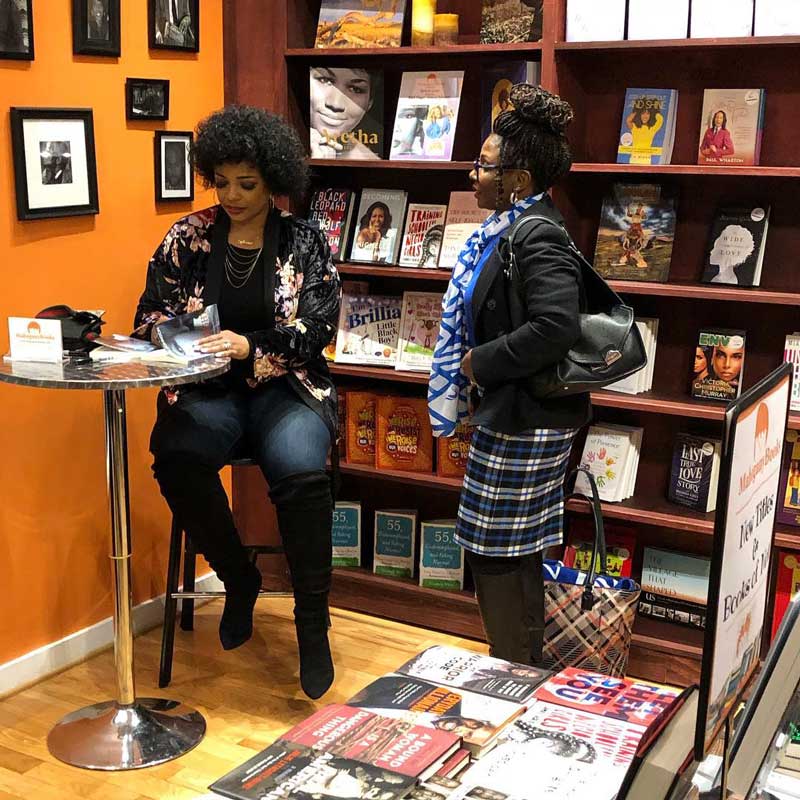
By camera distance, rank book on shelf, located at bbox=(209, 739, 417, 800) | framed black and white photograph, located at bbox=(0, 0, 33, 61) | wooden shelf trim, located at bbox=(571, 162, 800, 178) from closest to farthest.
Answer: book on shelf, located at bbox=(209, 739, 417, 800)
framed black and white photograph, located at bbox=(0, 0, 33, 61)
wooden shelf trim, located at bbox=(571, 162, 800, 178)

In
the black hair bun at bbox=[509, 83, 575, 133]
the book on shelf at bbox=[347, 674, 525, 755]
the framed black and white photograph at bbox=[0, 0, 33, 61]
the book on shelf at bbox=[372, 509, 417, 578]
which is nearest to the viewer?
the book on shelf at bbox=[347, 674, 525, 755]

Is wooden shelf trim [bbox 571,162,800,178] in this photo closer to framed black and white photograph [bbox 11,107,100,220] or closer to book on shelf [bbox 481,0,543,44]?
book on shelf [bbox 481,0,543,44]

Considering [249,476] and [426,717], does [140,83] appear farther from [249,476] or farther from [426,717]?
[426,717]

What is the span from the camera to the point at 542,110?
8.50 ft

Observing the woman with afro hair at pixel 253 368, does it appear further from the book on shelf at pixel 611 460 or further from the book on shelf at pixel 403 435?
the book on shelf at pixel 611 460

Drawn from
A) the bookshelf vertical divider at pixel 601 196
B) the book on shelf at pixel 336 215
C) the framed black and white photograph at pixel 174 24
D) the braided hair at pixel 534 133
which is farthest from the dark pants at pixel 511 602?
the framed black and white photograph at pixel 174 24

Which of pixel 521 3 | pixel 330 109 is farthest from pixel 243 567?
pixel 521 3

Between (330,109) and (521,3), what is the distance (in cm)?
68

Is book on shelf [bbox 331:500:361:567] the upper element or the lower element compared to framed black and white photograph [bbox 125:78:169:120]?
lower

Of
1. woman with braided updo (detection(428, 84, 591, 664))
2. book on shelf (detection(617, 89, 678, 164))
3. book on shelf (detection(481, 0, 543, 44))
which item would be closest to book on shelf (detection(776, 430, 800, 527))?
woman with braided updo (detection(428, 84, 591, 664))

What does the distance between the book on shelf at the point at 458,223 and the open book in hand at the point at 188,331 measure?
2.86 feet

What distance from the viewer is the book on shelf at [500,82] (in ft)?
10.5

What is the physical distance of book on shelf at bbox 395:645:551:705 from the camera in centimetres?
151

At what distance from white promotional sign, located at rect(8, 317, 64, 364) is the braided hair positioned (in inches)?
43.0
